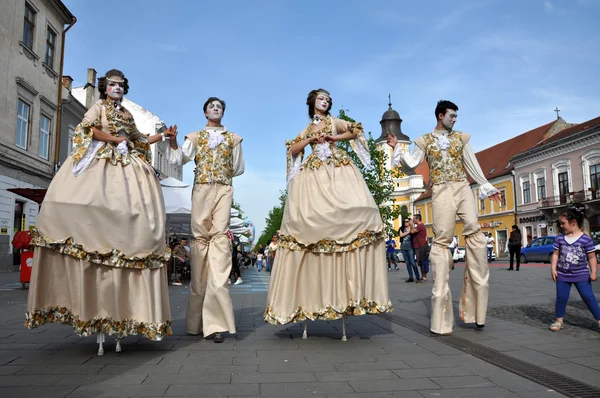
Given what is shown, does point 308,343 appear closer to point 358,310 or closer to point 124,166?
point 358,310

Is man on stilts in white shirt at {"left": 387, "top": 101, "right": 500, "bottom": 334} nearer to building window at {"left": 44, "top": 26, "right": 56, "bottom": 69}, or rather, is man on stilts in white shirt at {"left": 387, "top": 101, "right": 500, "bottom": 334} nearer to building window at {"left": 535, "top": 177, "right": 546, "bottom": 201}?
building window at {"left": 44, "top": 26, "right": 56, "bottom": 69}

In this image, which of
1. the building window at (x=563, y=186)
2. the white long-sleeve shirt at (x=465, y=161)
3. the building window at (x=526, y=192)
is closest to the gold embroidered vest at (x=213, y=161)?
the white long-sleeve shirt at (x=465, y=161)

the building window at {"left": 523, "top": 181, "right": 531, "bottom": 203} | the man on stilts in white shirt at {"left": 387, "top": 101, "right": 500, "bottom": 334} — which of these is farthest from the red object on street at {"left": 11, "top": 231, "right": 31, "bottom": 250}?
the building window at {"left": 523, "top": 181, "right": 531, "bottom": 203}

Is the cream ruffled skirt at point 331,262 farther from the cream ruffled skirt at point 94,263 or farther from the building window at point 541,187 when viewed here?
the building window at point 541,187

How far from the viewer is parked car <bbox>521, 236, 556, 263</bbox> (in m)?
Answer: 25.9

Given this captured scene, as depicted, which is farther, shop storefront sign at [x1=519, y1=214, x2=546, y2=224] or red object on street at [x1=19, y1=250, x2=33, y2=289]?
shop storefront sign at [x1=519, y1=214, x2=546, y2=224]

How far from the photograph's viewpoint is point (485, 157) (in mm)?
59469

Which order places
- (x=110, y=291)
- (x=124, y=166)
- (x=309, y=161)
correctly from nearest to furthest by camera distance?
(x=110, y=291) → (x=124, y=166) → (x=309, y=161)

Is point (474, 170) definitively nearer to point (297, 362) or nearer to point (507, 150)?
point (297, 362)

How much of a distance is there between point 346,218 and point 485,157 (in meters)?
59.2

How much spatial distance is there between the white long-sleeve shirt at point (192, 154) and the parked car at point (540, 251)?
24.3m

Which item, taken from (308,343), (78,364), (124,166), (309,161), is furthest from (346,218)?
(78,364)

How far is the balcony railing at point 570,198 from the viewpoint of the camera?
38.9 metres

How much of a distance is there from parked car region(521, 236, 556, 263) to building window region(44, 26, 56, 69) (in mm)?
26837
